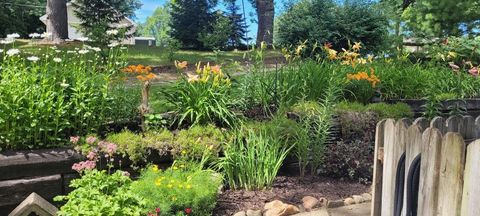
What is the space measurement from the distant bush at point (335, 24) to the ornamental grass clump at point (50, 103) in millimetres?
6643

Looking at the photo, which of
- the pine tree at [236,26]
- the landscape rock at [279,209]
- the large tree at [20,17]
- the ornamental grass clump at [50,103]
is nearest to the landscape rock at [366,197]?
the landscape rock at [279,209]

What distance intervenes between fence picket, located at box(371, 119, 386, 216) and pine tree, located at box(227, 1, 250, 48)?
1246cm

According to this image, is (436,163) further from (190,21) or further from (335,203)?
(190,21)

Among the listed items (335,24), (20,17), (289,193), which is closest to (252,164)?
(289,193)

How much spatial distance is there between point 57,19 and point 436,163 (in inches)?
483

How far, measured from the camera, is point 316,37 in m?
9.95

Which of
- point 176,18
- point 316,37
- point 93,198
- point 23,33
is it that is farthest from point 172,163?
point 23,33

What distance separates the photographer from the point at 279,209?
11.2 ft

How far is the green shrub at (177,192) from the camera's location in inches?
122

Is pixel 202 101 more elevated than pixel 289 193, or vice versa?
pixel 202 101

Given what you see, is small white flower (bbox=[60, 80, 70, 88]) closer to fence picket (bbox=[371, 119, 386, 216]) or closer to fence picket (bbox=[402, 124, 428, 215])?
fence picket (bbox=[371, 119, 386, 216])

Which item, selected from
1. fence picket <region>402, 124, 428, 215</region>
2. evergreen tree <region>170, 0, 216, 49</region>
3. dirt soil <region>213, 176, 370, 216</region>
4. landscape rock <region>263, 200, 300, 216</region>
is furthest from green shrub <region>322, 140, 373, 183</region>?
evergreen tree <region>170, 0, 216, 49</region>

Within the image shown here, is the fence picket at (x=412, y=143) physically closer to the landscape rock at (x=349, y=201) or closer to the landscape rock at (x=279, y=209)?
the landscape rock at (x=279, y=209)

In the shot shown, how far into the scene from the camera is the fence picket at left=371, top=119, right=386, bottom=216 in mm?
2271
